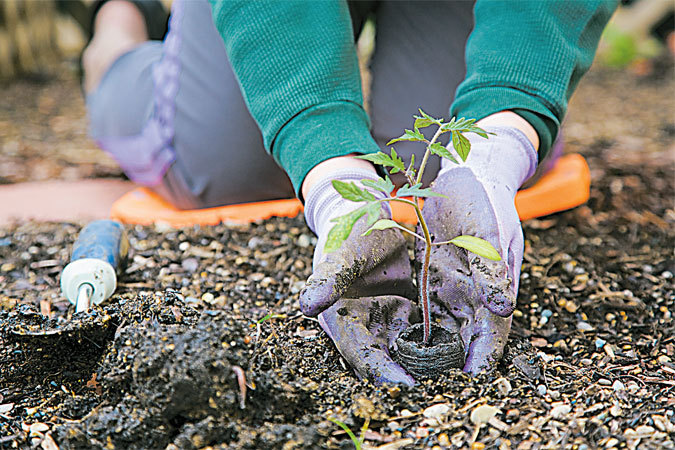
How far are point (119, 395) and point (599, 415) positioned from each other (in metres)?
0.60

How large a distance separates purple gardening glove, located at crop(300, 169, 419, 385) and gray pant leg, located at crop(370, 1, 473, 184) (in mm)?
704

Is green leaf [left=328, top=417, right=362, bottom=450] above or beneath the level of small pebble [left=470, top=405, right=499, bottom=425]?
above

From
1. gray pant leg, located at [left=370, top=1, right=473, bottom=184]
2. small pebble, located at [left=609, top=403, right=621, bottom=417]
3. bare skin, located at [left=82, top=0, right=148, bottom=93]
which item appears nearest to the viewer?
small pebble, located at [left=609, top=403, right=621, bottom=417]

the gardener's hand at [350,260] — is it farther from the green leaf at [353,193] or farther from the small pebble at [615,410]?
the small pebble at [615,410]

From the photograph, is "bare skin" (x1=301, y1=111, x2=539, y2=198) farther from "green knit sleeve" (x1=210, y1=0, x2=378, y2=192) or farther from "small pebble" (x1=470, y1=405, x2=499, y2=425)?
"small pebble" (x1=470, y1=405, x2=499, y2=425)

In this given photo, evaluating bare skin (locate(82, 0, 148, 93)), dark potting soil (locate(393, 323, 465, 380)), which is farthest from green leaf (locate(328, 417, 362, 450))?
bare skin (locate(82, 0, 148, 93))

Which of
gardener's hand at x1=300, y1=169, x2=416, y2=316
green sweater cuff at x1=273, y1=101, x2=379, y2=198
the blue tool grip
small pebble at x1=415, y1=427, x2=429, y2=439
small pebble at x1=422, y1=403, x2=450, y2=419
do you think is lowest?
the blue tool grip

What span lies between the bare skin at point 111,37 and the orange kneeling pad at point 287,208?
52 cm

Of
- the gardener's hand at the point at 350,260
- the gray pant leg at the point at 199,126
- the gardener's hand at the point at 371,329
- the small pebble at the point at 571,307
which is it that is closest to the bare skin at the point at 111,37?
the gray pant leg at the point at 199,126

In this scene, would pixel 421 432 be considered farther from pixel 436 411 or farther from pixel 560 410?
pixel 560 410

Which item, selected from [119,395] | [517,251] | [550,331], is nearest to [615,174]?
[550,331]

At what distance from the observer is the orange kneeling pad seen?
5.06 feet

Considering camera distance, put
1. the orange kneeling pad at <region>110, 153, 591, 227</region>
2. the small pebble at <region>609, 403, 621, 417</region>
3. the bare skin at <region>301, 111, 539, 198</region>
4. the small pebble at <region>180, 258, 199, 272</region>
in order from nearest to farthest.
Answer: the small pebble at <region>609, 403, 621, 417</region> → the bare skin at <region>301, 111, 539, 198</region> → the small pebble at <region>180, 258, 199, 272</region> → the orange kneeling pad at <region>110, 153, 591, 227</region>

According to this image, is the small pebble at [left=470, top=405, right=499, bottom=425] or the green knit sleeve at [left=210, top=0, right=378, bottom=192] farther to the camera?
the green knit sleeve at [left=210, top=0, right=378, bottom=192]
